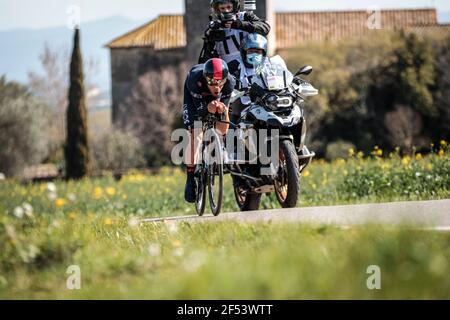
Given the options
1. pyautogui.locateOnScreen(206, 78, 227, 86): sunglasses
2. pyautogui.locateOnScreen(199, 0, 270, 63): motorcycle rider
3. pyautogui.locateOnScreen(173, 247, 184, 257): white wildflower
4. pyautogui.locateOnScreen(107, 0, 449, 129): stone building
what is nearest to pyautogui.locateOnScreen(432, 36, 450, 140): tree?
pyautogui.locateOnScreen(107, 0, 449, 129): stone building

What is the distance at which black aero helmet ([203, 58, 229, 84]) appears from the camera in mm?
8961

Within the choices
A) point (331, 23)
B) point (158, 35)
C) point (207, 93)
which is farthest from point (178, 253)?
point (158, 35)

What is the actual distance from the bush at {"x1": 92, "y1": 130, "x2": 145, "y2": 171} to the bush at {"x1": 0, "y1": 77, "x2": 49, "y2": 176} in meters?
5.20

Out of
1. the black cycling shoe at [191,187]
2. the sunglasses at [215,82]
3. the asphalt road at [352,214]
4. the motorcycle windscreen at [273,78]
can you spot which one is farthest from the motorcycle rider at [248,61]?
the asphalt road at [352,214]

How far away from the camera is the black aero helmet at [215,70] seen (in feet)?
29.4

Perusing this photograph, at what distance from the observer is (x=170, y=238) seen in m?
6.90

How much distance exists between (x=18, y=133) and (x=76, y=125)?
483 inches

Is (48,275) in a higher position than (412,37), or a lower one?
lower

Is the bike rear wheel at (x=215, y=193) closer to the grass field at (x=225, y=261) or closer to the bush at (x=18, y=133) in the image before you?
the grass field at (x=225, y=261)

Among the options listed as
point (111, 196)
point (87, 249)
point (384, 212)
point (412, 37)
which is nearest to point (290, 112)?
point (384, 212)

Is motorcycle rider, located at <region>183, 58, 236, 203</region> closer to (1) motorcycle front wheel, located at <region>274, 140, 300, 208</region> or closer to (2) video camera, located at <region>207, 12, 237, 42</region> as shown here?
(2) video camera, located at <region>207, 12, 237, 42</region>

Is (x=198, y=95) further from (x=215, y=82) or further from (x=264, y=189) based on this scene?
(x=264, y=189)

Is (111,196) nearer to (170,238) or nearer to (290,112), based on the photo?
(290,112)

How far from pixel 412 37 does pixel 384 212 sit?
56251mm
